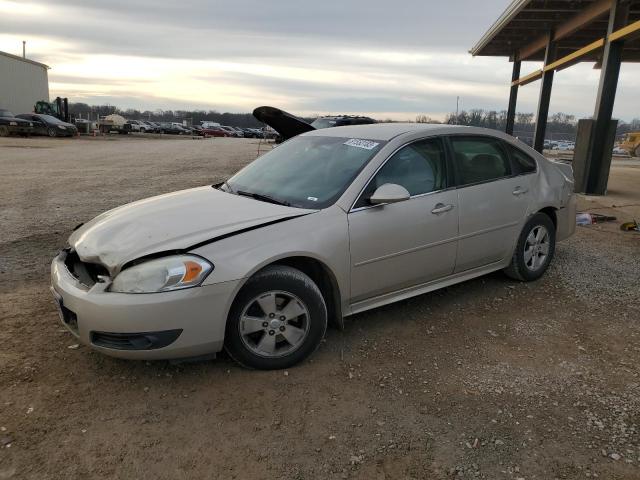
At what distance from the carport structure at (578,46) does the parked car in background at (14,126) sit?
1019 inches

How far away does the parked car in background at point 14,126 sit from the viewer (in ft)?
99.6

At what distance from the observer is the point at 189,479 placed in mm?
2402

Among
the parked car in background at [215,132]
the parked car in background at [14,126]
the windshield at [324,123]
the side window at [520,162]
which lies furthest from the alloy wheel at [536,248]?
the parked car in background at [215,132]

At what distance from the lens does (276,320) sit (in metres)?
3.28

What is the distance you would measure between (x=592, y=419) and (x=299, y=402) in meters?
1.66

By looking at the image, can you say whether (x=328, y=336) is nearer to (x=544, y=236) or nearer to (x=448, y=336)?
(x=448, y=336)

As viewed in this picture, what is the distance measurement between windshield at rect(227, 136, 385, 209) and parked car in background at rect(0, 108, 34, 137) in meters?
31.7

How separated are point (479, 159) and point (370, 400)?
2.49 m

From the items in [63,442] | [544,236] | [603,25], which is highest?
[603,25]

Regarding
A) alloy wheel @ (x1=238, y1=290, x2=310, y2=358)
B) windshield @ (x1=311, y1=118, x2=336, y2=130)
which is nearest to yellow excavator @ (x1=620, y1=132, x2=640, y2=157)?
windshield @ (x1=311, y1=118, x2=336, y2=130)

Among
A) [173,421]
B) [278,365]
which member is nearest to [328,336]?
[278,365]

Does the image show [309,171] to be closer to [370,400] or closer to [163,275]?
[163,275]

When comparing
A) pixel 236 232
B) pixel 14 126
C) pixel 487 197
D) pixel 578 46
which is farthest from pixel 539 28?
pixel 14 126

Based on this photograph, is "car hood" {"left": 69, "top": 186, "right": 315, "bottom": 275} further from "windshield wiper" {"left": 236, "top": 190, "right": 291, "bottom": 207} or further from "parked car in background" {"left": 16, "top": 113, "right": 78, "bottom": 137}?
"parked car in background" {"left": 16, "top": 113, "right": 78, "bottom": 137}
